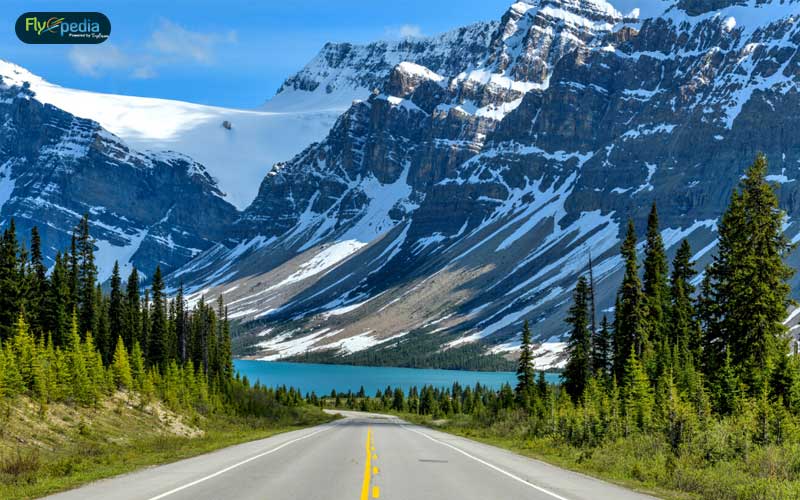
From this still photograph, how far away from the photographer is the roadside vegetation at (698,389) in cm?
2636

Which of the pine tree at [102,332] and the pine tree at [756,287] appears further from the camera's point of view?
the pine tree at [102,332]

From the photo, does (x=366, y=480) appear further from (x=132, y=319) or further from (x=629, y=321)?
(x=132, y=319)

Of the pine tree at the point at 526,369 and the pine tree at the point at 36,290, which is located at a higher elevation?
the pine tree at the point at 36,290

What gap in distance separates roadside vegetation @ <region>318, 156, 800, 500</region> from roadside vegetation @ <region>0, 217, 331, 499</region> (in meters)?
17.6

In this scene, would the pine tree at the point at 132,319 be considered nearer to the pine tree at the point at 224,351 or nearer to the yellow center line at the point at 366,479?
the pine tree at the point at 224,351

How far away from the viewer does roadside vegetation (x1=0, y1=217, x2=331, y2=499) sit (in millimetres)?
32844

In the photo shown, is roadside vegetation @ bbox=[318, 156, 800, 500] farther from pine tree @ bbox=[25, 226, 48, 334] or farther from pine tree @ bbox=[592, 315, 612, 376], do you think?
pine tree @ bbox=[25, 226, 48, 334]

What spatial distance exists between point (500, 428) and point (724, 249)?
21.0m

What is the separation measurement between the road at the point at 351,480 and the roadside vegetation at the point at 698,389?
2.97 meters

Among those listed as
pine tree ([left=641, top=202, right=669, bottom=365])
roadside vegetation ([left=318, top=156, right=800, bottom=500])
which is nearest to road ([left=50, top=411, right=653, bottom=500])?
roadside vegetation ([left=318, top=156, right=800, bottom=500])

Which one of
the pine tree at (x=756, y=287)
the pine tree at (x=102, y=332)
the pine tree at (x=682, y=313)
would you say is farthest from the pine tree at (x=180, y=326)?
the pine tree at (x=756, y=287)

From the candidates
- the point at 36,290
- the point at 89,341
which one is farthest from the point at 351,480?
the point at 36,290

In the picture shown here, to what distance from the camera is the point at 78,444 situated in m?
37.8

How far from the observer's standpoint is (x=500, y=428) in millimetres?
60531
